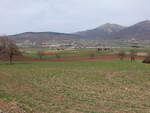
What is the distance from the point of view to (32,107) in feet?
38.4

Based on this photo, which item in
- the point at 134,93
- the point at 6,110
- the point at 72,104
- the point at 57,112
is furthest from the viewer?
the point at 134,93

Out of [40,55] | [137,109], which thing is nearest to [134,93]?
[137,109]

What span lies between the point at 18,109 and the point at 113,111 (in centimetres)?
551

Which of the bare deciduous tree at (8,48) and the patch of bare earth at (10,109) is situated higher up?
the bare deciduous tree at (8,48)

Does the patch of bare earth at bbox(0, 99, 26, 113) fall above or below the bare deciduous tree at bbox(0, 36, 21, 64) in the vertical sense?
below

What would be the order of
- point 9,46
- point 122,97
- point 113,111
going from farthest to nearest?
point 9,46 < point 122,97 < point 113,111

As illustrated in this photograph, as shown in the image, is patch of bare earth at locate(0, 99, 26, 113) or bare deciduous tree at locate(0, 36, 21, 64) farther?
bare deciduous tree at locate(0, 36, 21, 64)

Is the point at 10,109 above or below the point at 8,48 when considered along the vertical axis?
below

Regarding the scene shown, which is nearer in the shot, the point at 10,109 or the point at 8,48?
→ the point at 10,109

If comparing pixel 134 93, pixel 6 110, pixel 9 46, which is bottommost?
pixel 134 93

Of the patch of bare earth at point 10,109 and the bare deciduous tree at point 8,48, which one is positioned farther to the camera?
the bare deciduous tree at point 8,48

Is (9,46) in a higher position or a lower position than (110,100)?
higher

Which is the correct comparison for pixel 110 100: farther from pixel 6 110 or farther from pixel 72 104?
pixel 6 110

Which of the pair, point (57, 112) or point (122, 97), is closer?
point (57, 112)
